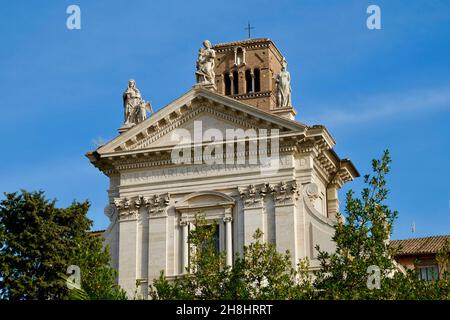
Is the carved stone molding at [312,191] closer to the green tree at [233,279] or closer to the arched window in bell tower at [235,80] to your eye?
the green tree at [233,279]

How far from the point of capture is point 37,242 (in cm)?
3812

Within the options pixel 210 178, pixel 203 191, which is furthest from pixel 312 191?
pixel 203 191

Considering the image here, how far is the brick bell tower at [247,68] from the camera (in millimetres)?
61000

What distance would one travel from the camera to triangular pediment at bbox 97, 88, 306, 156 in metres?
39.1

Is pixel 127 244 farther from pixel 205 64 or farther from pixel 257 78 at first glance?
pixel 257 78

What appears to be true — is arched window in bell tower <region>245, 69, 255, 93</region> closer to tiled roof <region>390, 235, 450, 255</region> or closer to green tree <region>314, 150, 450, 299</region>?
tiled roof <region>390, 235, 450, 255</region>

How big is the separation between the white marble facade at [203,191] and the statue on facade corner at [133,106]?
5.23ft

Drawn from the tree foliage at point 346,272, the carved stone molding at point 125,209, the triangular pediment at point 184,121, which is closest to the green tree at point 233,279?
the tree foliage at point 346,272

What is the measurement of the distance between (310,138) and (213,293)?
12.9m

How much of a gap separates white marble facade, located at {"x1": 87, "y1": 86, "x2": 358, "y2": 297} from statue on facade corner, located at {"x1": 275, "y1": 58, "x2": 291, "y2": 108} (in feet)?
5.83

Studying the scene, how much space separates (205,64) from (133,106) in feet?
12.1

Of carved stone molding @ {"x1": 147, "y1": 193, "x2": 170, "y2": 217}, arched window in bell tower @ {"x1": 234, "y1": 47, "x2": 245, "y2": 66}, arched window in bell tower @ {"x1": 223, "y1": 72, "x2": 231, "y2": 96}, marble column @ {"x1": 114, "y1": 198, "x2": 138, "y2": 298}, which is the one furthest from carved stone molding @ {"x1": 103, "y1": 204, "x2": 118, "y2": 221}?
arched window in bell tower @ {"x1": 234, "y1": 47, "x2": 245, "y2": 66}
